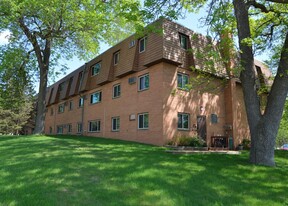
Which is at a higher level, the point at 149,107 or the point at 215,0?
the point at 215,0

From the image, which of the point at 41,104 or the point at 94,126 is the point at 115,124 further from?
the point at 41,104

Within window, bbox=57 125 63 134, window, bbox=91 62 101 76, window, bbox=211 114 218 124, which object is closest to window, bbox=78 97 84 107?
window, bbox=91 62 101 76

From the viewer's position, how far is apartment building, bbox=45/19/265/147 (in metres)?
16.0

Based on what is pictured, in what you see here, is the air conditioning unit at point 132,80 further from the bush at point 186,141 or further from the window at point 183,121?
the bush at point 186,141

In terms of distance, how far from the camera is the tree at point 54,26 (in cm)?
1691

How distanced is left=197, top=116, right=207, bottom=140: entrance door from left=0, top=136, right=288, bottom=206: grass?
8.09m

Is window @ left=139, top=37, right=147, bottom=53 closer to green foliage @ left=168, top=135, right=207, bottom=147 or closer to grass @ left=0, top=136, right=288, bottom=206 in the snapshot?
green foliage @ left=168, top=135, right=207, bottom=147

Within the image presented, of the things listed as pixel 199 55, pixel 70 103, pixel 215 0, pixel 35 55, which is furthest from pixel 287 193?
pixel 70 103

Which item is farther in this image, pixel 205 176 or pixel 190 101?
pixel 190 101

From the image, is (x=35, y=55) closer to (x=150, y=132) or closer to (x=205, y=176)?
(x=150, y=132)

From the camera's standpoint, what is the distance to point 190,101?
17422mm

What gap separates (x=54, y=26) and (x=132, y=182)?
1581 cm

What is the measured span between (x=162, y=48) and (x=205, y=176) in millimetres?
9771

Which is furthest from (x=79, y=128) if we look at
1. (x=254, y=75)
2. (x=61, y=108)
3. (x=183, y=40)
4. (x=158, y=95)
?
(x=254, y=75)
